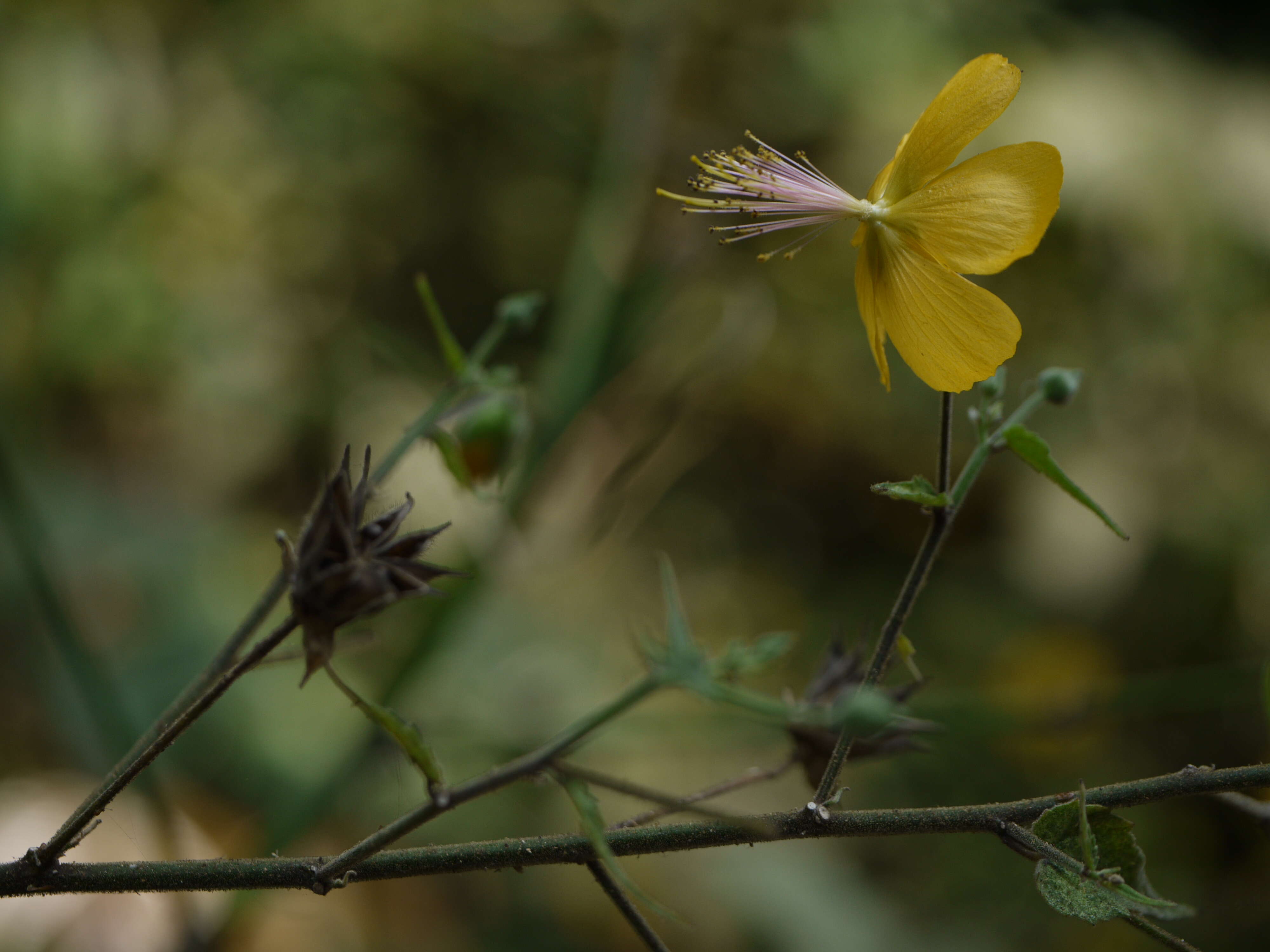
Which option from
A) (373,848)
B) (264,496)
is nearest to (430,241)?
(264,496)

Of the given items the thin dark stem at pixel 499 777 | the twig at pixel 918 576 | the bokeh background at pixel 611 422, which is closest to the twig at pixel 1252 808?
the twig at pixel 918 576

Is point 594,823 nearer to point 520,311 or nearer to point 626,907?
point 626,907

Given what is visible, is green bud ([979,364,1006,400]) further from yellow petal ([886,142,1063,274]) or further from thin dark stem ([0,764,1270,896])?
thin dark stem ([0,764,1270,896])

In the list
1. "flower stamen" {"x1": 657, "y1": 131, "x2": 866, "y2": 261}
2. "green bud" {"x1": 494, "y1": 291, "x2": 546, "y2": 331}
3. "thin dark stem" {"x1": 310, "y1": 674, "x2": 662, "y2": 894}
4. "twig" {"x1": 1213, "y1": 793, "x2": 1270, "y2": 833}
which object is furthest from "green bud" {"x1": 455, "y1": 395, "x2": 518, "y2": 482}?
"twig" {"x1": 1213, "y1": 793, "x2": 1270, "y2": 833}

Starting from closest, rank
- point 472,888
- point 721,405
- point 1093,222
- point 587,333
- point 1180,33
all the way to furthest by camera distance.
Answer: point 587,333 → point 472,888 → point 1093,222 → point 721,405 → point 1180,33

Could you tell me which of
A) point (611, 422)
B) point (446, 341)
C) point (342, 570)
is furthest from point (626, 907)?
point (611, 422)

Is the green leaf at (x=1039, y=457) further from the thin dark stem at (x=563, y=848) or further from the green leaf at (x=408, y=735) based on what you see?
the green leaf at (x=408, y=735)

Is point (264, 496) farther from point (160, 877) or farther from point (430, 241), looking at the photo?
point (160, 877)
